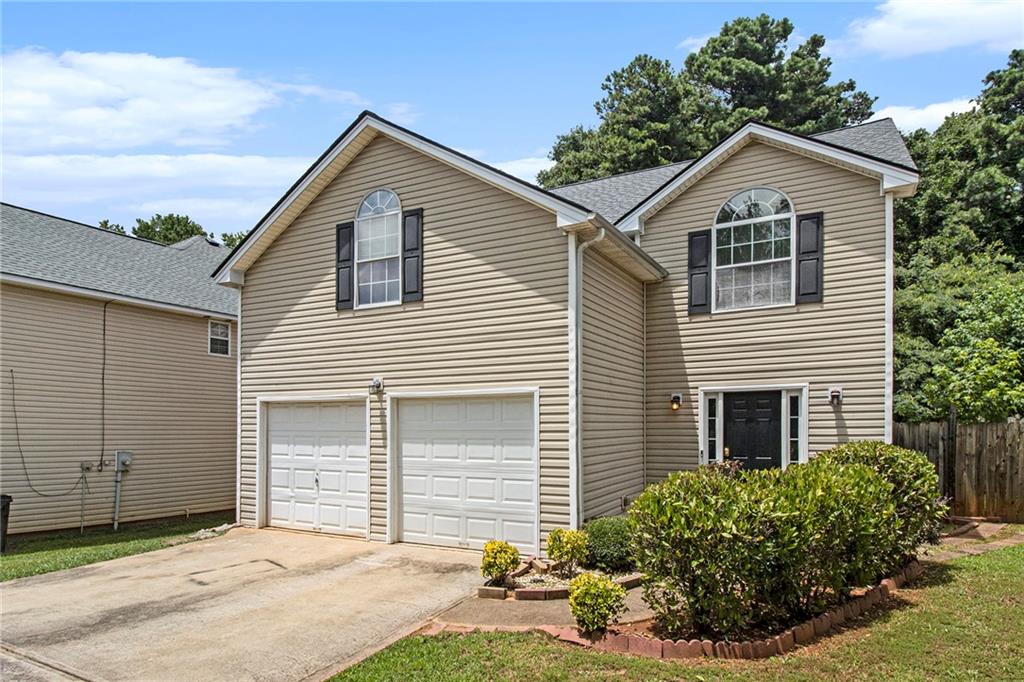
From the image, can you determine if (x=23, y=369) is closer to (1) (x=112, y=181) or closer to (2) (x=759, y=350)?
(1) (x=112, y=181)

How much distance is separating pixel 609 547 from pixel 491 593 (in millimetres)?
1646

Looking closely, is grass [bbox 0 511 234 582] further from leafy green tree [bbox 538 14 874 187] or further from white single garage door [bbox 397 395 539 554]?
leafy green tree [bbox 538 14 874 187]

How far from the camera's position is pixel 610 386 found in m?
10.3

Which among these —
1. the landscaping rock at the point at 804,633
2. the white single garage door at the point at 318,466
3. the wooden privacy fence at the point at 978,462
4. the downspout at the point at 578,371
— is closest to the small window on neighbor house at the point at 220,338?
the white single garage door at the point at 318,466

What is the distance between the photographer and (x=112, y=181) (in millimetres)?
22656

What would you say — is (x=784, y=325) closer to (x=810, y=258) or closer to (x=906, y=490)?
(x=810, y=258)

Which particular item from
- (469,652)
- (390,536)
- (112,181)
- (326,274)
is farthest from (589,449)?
(112,181)

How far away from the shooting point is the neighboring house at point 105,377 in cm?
1281

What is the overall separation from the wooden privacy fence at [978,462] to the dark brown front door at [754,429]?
2.62 metres

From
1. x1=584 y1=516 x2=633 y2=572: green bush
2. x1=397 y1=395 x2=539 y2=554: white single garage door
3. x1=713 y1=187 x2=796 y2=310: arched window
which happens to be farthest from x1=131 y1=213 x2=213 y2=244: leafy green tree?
x1=584 y1=516 x2=633 y2=572: green bush

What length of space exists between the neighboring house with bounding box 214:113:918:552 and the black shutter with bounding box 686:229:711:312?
0.04 meters

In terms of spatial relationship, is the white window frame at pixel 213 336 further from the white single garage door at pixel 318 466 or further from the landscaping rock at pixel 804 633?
the landscaping rock at pixel 804 633

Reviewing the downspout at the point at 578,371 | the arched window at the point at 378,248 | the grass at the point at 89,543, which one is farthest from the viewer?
the arched window at the point at 378,248

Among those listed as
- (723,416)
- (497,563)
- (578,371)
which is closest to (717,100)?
(723,416)
